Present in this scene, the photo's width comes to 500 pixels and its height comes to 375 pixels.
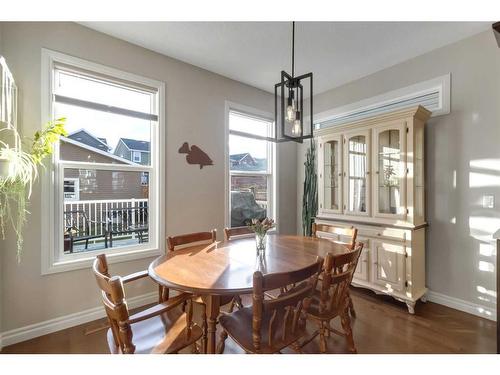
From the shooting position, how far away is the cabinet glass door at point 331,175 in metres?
3.21

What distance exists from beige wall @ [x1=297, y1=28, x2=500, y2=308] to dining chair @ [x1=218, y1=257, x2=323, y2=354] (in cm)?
204

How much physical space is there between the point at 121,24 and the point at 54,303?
2546 mm

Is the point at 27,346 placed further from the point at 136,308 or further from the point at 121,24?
the point at 121,24

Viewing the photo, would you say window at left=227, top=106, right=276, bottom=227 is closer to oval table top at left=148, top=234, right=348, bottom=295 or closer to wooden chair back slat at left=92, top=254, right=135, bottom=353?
oval table top at left=148, top=234, right=348, bottom=295

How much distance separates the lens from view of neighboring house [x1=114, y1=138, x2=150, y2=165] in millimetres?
2621

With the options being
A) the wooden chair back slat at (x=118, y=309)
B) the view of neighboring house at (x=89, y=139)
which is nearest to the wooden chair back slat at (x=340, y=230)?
the wooden chair back slat at (x=118, y=309)

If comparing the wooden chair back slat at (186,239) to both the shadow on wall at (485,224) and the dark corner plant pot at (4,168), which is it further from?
the shadow on wall at (485,224)

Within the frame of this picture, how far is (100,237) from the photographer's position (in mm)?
2547

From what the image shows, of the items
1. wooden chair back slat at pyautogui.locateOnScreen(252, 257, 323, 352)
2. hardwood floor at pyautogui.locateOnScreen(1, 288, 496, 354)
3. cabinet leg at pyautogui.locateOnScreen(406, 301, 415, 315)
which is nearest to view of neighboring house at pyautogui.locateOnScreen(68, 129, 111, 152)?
hardwood floor at pyautogui.locateOnScreen(1, 288, 496, 354)

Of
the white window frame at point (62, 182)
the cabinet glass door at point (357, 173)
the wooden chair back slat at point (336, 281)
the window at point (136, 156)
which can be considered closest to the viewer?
the wooden chair back slat at point (336, 281)

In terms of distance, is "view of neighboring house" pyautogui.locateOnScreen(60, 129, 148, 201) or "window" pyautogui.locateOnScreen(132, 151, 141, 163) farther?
"window" pyautogui.locateOnScreen(132, 151, 141, 163)

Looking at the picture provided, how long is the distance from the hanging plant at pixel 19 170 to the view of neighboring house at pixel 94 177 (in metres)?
0.29

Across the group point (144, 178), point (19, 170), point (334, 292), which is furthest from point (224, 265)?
point (144, 178)
